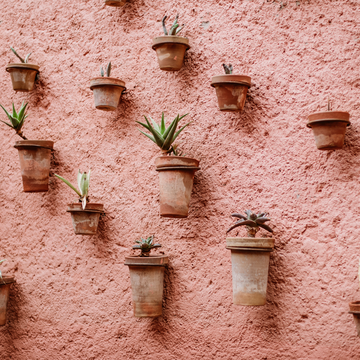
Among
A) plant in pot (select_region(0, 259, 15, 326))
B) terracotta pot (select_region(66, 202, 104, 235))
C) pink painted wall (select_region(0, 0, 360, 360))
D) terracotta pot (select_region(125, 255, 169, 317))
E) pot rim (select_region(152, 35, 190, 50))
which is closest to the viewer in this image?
pink painted wall (select_region(0, 0, 360, 360))

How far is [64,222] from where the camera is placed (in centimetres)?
266

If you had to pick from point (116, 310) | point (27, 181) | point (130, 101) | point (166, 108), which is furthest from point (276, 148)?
point (27, 181)

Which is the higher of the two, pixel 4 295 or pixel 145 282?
pixel 145 282

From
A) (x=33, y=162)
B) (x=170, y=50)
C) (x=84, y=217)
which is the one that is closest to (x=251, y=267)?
(x=84, y=217)

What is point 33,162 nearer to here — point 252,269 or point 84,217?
point 84,217

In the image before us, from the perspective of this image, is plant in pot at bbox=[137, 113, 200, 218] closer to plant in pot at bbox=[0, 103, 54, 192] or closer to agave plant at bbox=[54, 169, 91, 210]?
agave plant at bbox=[54, 169, 91, 210]

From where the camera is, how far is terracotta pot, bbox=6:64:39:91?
2.71 m

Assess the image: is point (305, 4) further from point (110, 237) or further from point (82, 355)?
point (82, 355)

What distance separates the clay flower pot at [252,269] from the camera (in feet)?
6.48

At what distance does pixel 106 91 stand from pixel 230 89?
28.1 inches

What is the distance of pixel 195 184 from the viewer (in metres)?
2.37

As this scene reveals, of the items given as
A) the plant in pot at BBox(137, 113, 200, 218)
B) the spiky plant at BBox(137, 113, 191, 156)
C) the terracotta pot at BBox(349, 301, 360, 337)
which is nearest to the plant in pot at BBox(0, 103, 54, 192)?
the spiky plant at BBox(137, 113, 191, 156)

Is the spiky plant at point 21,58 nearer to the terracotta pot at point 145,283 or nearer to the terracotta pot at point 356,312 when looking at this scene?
the terracotta pot at point 145,283

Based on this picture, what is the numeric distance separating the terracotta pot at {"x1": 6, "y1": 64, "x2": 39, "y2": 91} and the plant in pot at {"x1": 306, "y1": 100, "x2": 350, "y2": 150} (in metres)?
1.71
